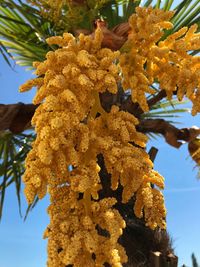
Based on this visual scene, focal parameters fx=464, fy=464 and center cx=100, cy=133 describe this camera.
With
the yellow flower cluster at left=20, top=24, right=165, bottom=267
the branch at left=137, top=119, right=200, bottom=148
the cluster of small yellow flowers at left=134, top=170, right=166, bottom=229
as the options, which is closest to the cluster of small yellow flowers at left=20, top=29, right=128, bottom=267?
the yellow flower cluster at left=20, top=24, right=165, bottom=267

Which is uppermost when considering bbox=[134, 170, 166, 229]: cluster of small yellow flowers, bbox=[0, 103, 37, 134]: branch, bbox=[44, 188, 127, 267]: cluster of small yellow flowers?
bbox=[0, 103, 37, 134]: branch

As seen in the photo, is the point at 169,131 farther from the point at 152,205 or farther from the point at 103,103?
the point at 152,205

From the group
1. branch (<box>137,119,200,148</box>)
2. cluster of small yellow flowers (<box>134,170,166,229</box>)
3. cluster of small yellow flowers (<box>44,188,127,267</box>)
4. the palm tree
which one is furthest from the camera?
branch (<box>137,119,200,148</box>)

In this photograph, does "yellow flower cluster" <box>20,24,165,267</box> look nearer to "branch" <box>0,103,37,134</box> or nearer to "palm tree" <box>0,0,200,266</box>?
"palm tree" <box>0,0,200,266</box>

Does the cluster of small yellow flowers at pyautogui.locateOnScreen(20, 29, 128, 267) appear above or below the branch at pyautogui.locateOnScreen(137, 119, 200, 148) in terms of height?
below

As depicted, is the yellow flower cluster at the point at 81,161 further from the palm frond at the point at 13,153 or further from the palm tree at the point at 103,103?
the palm frond at the point at 13,153

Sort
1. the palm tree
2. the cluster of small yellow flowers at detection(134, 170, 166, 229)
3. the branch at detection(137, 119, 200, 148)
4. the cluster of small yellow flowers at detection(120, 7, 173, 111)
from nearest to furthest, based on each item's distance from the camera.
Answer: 1. the cluster of small yellow flowers at detection(134, 170, 166, 229)
2. the cluster of small yellow flowers at detection(120, 7, 173, 111)
3. the palm tree
4. the branch at detection(137, 119, 200, 148)

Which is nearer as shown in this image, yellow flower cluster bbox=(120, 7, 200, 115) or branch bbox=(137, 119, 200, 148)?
yellow flower cluster bbox=(120, 7, 200, 115)
